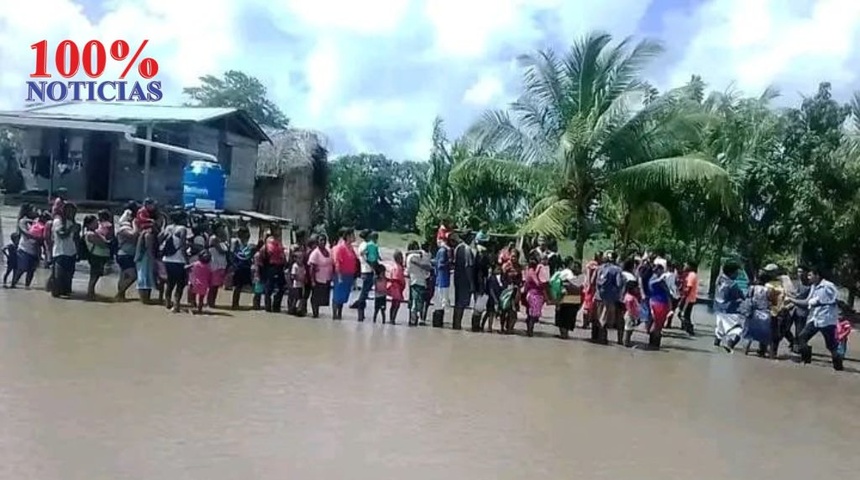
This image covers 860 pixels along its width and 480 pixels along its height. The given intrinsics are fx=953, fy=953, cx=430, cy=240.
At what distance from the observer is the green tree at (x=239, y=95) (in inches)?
2032

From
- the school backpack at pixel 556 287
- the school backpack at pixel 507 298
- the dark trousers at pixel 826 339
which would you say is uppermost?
the school backpack at pixel 556 287

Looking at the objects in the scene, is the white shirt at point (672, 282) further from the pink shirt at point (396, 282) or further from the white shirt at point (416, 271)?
the pink shirt at point (396, 282)

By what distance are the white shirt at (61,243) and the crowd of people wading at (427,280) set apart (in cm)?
1

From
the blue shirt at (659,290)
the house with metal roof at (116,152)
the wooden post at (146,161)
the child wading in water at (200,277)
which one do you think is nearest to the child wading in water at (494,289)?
the blue shirt at (659,290)

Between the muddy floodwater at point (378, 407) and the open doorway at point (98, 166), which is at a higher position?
the open doorway at point (98, 166)

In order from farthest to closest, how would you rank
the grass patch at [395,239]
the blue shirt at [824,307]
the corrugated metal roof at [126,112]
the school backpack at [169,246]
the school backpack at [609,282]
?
the grass patch at [395,239] < the corrugated metal roof at [126,112] < the school backpack at [169,246] < the school backpack at [609,282] < the blue shirt at [824,307]

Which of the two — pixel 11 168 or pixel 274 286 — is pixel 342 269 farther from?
pixel 11 168

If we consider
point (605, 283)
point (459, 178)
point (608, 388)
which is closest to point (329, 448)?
point (608, 388)

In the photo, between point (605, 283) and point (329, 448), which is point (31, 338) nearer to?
point (329, 448)

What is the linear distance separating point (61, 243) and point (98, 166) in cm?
1003

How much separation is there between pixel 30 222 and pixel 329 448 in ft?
33.2

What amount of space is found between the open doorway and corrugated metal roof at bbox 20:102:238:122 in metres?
0.62

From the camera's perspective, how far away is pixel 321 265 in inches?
533

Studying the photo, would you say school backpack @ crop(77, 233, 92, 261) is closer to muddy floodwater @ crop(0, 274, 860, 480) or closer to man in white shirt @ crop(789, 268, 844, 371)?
muddy floodwater @ crop(0, 274, 860, 480)
